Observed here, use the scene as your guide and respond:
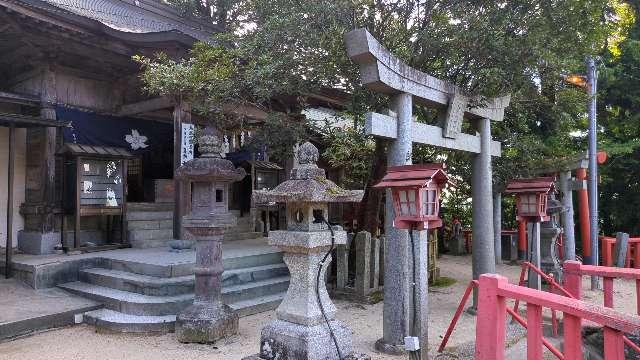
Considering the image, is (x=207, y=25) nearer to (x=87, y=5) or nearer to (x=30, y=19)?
(x=87, y=5)

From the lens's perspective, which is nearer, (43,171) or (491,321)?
(491,321)

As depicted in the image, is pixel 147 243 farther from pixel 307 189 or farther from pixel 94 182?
pixel 307 189

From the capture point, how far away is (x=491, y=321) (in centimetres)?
331

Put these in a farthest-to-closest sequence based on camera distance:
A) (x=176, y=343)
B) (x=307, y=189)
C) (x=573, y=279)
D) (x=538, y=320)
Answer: (x=176, y=343)
(x=573, y=279)
(x=307, y=189)
(x=538, y=320)

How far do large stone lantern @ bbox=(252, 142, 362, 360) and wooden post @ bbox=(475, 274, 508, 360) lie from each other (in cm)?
144

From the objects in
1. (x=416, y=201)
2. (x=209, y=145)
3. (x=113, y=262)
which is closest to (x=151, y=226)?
(x=113, y=262)

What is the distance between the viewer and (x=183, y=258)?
24.8ft

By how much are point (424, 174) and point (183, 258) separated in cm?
487

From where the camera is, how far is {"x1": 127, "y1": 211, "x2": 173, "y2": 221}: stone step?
10000 mm

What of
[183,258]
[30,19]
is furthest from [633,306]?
[30,19]

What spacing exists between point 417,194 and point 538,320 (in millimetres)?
1455

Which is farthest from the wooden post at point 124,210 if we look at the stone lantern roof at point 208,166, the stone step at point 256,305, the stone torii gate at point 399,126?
the stone torii gate at point 399,126

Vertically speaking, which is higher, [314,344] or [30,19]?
[30,19]

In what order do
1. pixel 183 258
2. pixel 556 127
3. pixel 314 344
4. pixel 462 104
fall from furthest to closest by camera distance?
pixel 556 127 → pixel 183 258 → pixel 462 104 → pixel 314 344
